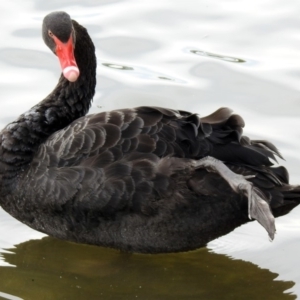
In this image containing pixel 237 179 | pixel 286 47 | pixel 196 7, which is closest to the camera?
pixel 237 179

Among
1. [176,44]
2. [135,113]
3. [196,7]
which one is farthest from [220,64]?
[135,113]

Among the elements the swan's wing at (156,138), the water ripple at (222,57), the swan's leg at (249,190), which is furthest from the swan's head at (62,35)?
the water ripple at (222,57)

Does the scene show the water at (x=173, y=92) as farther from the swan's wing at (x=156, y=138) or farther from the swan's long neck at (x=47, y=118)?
the swan's wing at (x=156, y=138)

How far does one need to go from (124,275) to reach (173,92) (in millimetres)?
2084

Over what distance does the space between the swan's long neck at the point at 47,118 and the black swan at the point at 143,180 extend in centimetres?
1

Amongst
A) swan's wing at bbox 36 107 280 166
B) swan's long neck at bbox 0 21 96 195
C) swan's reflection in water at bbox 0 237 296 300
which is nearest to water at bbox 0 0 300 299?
swan's reflection in water at bbox 0 237 296 300

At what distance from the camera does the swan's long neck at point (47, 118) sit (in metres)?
5.39

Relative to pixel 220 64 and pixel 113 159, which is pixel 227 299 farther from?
pixel 220 64

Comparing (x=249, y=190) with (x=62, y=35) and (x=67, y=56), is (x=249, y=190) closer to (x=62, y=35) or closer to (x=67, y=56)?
(x=67, y=56)

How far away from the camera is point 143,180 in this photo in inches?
197

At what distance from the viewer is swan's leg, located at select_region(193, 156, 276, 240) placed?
15.0 ft

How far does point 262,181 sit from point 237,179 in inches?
14.2

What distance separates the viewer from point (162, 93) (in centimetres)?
710

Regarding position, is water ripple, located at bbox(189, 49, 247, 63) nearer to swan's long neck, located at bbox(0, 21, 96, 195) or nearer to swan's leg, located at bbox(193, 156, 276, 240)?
swan's long neck, located at bbox(0, 21, 96, 195)
